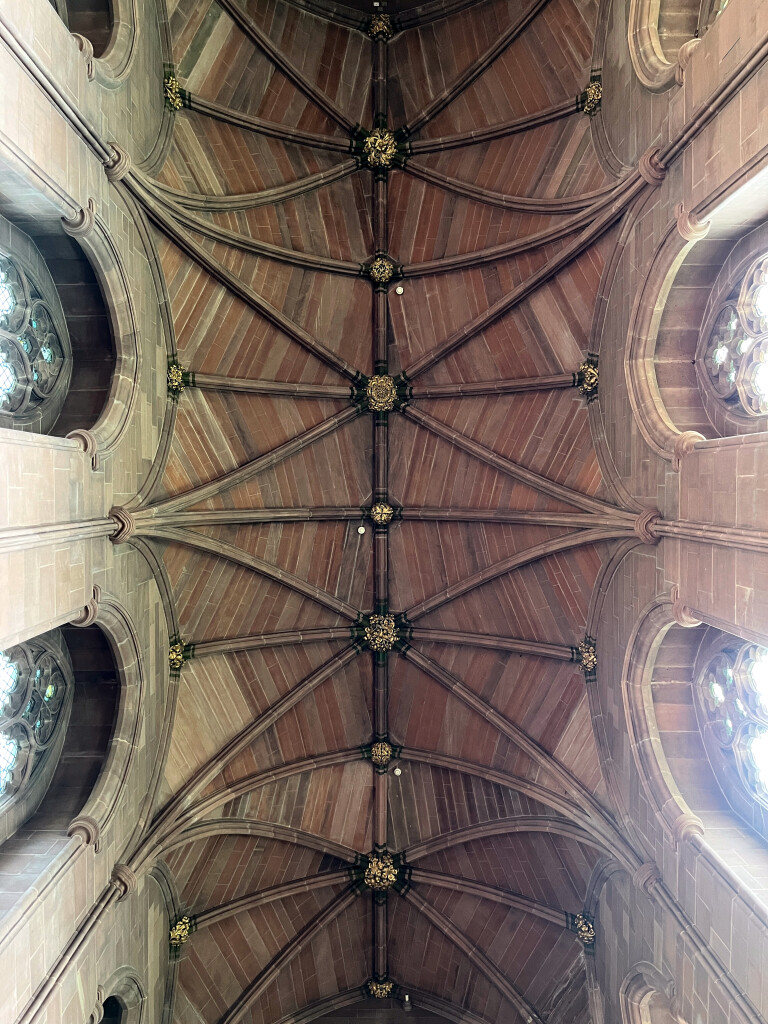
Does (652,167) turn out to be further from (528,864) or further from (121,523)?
(528,864)

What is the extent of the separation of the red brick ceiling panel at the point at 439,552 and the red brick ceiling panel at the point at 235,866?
508 centimetres

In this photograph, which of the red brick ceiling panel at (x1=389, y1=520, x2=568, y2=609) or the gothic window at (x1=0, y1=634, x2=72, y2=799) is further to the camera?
the red brick ceiling panel at (x1=389, y1=520, x2=568, y2=609)

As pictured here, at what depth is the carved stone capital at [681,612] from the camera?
9445mm

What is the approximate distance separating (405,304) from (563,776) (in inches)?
358

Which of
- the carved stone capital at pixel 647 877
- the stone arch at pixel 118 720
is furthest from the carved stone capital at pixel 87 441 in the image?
the carved stone capital at pixel 647 877

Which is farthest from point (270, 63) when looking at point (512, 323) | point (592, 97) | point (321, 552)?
point (321, 552)

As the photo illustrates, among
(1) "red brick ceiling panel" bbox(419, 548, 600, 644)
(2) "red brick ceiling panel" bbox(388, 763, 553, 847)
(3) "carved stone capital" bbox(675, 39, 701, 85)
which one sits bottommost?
(2) "red brick ceiling panel" bbox(388, 763, 553, 847)

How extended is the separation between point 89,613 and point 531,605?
7.58m

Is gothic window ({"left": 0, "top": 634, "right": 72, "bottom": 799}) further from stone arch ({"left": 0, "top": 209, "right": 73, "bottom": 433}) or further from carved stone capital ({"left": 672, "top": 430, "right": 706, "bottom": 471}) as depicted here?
carved stone capital ({"left": 672, "top": 430, "right": 706, "bottom": 471})

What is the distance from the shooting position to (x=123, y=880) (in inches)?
413

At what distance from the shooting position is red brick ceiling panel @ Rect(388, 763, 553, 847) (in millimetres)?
13734

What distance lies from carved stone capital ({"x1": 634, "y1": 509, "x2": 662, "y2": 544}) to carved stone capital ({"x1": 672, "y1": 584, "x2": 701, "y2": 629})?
867mm

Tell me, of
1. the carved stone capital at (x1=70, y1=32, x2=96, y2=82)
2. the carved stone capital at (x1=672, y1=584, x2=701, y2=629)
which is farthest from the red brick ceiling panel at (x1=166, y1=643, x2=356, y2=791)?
the carved stone capital at (x1=70, y1=32, x2=96, y2=82)

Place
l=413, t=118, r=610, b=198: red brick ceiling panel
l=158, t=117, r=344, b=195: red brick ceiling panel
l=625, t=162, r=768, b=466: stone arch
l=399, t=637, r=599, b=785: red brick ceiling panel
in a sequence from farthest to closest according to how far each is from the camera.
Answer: l=399, t=637, r=599, b=785: red brick ceiling panel → l=158, t=117, r=344, b=195: red brick ceiling panel → l=413, t=118, r=610, b=198: red brick ceiling panel → l=625, t=162, r=768, b=466: stone arch
